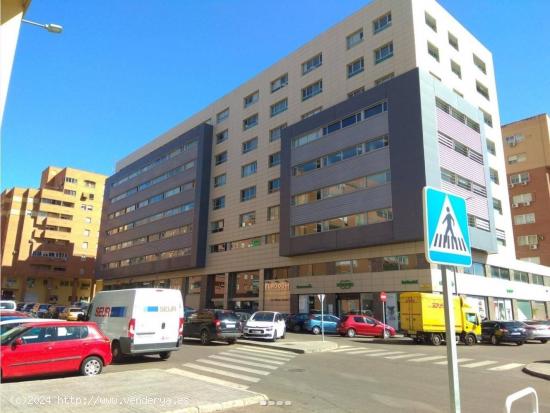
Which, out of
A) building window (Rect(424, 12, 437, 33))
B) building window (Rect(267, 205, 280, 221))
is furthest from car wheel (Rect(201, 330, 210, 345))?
building window (Rect(424, 12, 437, 33))

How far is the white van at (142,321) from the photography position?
46.8 feet

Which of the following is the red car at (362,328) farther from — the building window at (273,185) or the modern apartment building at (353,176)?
the building window at (273,185)

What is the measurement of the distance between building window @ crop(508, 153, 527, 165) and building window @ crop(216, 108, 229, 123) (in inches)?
1662

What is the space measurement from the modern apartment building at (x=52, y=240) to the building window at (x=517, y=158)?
267 ft

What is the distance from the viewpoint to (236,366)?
13.9 meters

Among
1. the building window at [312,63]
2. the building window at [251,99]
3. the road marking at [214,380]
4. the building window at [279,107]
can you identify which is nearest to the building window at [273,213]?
the building window at [279,107]

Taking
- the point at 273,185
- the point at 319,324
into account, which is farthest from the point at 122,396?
the point at 273,185

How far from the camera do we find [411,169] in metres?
33.1

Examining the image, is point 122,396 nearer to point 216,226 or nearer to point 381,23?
point 381,23

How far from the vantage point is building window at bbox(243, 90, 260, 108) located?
53469mm

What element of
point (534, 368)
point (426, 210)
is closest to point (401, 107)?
point (534, 368)

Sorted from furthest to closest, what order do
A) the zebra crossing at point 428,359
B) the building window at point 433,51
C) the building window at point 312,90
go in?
the building window at point 312,90, the building window at point 433,51, the zebra crossing at point 428,359

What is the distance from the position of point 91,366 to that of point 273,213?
1397 inches

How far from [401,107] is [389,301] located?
50.7 feet
